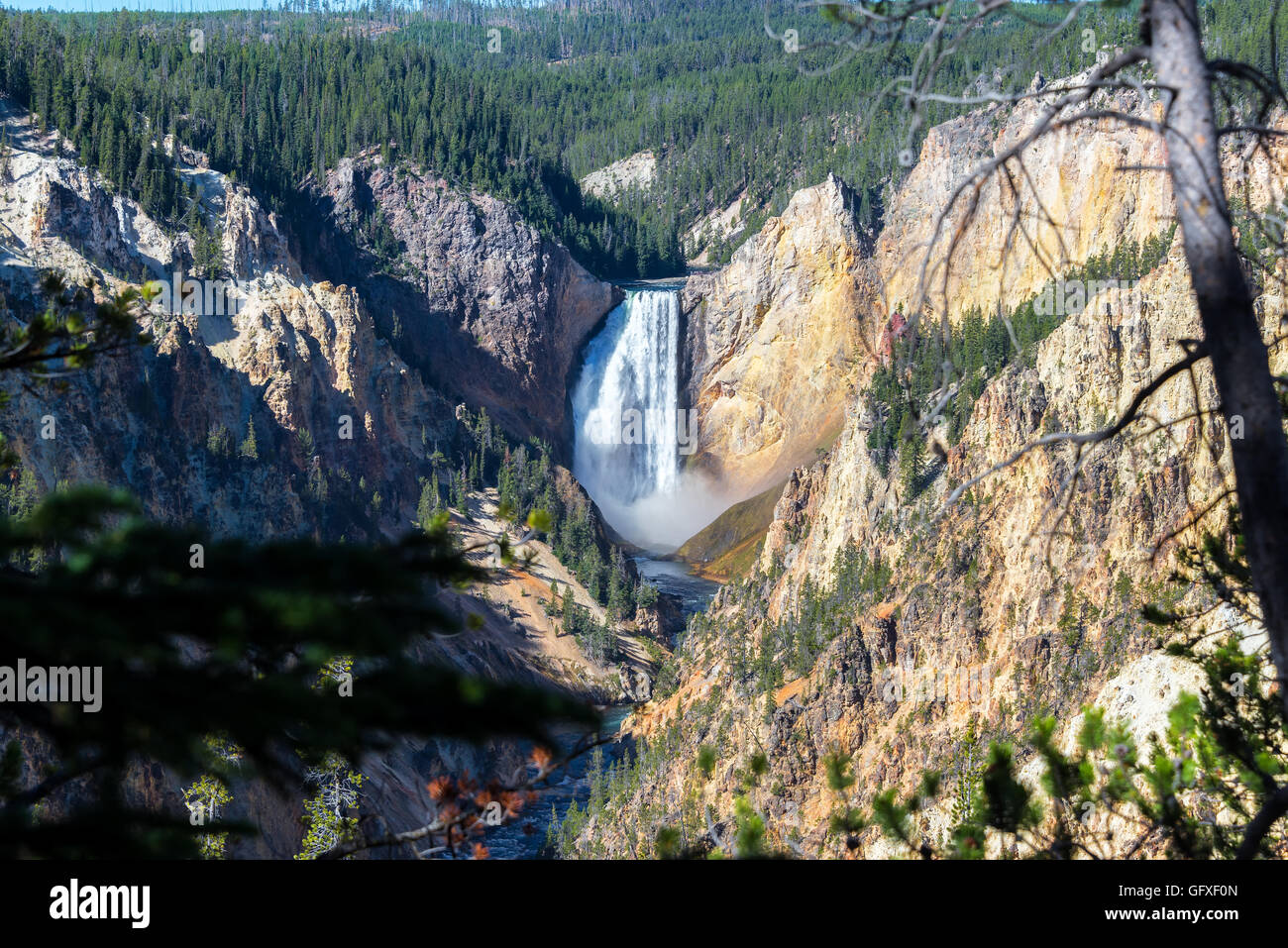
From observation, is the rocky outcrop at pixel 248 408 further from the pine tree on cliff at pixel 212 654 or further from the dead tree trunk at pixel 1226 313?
the dead tree trunk at pixel 1226 313

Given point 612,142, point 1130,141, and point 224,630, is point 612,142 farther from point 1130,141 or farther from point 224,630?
point 224,630

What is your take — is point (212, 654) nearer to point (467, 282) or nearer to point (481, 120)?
point (467, 282)

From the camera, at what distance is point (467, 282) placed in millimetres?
107312

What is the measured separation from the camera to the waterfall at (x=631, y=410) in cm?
10888

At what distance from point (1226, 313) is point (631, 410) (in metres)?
103

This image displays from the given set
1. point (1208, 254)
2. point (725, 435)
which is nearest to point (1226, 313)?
point (1208, 254)

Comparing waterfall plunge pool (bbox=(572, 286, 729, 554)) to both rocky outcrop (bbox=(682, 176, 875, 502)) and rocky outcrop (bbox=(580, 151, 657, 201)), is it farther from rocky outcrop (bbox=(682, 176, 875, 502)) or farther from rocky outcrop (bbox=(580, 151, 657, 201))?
rocky outcrop (bbox=(580, 151, 657, 201))

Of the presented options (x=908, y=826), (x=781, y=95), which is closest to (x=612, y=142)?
(x=781, y=95)

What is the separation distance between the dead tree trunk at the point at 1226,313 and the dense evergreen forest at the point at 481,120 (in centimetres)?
6004

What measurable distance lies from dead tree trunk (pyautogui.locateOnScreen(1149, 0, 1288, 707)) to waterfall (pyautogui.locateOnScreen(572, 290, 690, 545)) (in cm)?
10103

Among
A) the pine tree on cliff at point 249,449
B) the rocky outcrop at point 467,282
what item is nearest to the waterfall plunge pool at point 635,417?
the rocky outcrop at point 467,282

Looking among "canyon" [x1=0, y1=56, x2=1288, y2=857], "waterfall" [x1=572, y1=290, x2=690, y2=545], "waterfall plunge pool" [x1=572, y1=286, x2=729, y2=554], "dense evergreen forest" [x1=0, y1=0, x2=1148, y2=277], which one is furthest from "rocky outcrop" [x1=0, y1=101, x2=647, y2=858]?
"waterfall" [x1=572, y1=290, x2=690, y2=545]

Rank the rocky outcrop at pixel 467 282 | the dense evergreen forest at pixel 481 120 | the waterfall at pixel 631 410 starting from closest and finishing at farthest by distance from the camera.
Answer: the dense evergreen forest at pixel 481 120
the rocky outcrop at pixel 467 282
the waterfall at pixel 631 410
